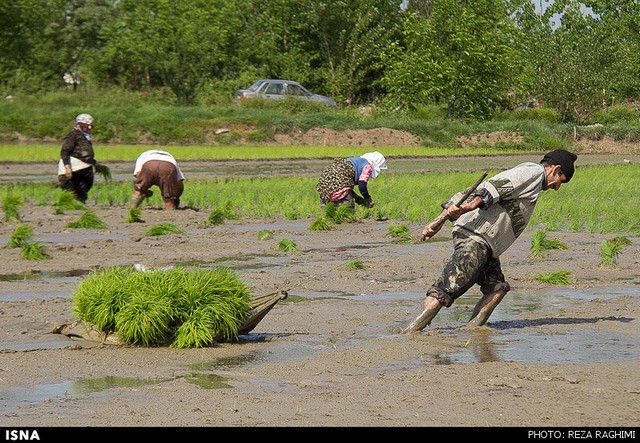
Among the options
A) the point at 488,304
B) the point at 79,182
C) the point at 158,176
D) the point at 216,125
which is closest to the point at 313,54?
the point at 216,125

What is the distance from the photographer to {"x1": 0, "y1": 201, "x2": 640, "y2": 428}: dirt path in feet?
17.9

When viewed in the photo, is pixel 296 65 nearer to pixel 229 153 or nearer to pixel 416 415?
pixel 229 153

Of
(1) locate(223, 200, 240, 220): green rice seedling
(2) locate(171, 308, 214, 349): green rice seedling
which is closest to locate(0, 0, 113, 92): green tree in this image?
(1) locate(223, 200, 240, 220): green rice seedling

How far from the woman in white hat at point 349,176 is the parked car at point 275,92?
27.1m

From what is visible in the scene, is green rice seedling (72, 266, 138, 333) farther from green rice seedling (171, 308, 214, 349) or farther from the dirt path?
green rice seedling (171, 308, 214, 349)

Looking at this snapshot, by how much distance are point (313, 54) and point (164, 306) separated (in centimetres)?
4603

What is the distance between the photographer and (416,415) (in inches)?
212

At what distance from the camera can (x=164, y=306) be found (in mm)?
7152

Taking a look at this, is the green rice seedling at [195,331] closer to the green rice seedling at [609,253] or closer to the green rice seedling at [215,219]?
the green rice seedling at [609,253]

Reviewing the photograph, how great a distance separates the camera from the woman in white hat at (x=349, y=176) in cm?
1542

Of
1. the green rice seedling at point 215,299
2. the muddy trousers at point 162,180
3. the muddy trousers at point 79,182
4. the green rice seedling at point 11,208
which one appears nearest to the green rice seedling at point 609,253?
the green rice seedling at point 215,299

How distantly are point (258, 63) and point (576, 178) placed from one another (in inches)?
1104

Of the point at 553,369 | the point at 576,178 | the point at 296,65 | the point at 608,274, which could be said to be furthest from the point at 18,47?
the point at 553,369

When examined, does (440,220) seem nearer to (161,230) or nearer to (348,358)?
(348,358)
